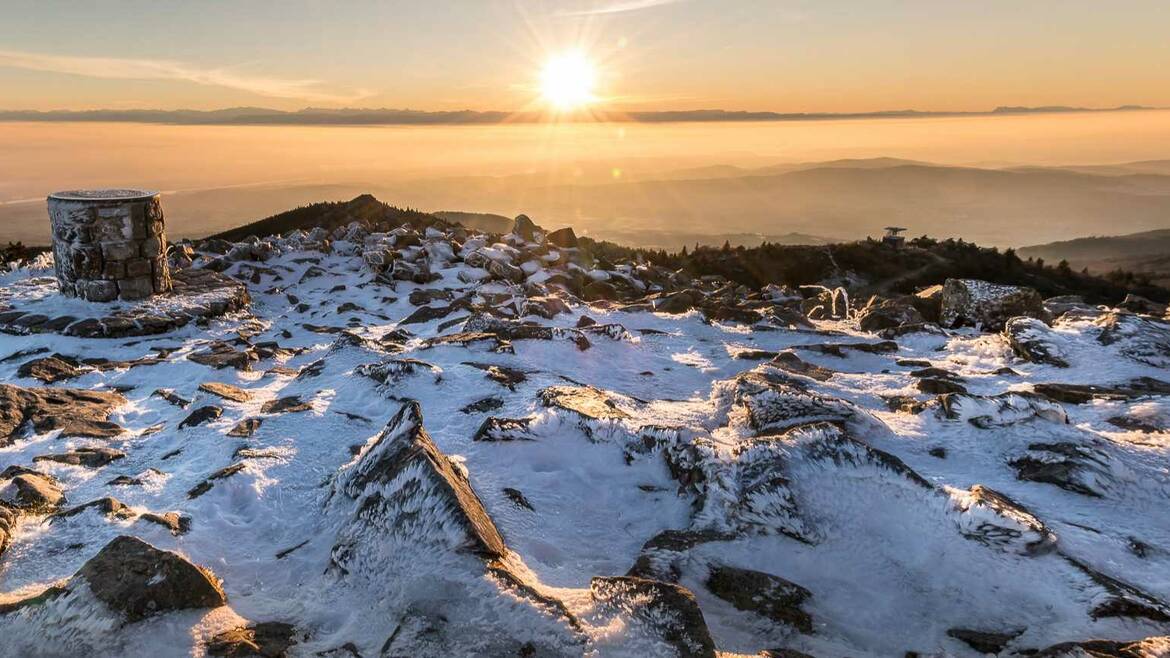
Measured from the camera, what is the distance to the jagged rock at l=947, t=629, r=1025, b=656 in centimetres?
312

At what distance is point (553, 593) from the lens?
321 centimetres

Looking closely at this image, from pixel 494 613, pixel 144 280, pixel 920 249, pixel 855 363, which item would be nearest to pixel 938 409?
pixel 855 363

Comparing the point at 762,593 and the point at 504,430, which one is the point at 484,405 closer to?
the point at 504,430

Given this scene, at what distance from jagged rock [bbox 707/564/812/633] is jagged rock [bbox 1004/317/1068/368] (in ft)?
19.3

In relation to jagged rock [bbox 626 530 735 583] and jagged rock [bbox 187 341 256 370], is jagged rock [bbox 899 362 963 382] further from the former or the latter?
jagged rock [bbox 187 341 256 370]

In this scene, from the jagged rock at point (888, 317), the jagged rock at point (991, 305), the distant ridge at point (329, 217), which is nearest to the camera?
the jagged rock at point (888, 317)

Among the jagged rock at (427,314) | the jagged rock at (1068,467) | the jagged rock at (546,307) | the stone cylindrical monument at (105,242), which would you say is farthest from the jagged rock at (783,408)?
the stone cylindrical monument at (105,242)

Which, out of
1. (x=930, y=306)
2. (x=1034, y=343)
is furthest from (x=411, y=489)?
(x=930, y=306)

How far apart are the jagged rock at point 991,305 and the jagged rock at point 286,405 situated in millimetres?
10574

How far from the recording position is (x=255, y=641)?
302 centimetres

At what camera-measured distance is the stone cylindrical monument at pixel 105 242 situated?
36.2 ft

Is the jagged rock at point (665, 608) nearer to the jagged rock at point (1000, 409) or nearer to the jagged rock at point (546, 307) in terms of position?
the jagged rock at point (1000, 409)

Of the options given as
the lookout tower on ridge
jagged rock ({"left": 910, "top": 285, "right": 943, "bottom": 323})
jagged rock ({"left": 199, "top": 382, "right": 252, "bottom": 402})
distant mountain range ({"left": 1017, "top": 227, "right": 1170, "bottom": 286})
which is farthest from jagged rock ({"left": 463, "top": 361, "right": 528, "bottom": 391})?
distant mountain range ({"left": 1017, "top": 227, "right": 1170, "bottom": 286})

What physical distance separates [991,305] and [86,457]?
41.0 ft
